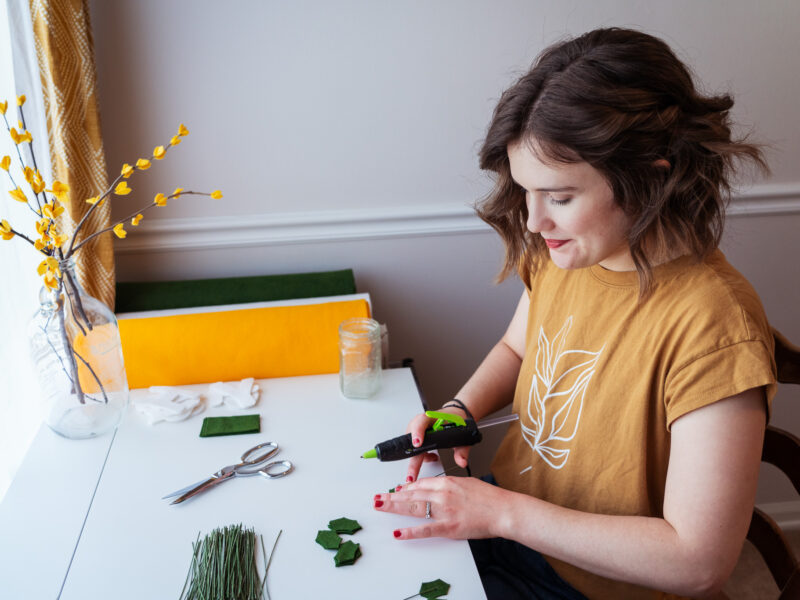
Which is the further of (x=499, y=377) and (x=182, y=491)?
(x=499, y=377)

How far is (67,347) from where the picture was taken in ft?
3.44

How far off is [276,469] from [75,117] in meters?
0.80

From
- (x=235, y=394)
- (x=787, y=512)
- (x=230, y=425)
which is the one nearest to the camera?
(x=230, y=425)

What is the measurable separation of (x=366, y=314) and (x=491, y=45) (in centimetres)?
69

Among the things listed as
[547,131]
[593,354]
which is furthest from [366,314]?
[547,131]

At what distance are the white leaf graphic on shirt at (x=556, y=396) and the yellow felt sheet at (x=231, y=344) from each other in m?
0.43

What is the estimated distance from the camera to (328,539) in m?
0.86

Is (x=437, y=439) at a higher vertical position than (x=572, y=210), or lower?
lower

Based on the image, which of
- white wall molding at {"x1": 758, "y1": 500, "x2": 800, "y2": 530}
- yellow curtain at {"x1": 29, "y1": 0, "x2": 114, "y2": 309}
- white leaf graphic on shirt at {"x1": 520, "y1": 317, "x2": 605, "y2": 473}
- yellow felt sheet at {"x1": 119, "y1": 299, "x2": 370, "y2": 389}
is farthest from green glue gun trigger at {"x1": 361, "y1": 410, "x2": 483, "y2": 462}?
white wall molding at {"x1": 758, "y1": 500, "x2": 800, "y2": 530}

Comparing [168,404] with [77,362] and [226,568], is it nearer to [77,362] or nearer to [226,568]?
[77,362]

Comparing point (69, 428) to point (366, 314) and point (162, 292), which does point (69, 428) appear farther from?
point (366, 314)

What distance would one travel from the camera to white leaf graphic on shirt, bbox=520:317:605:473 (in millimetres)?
→ 1000

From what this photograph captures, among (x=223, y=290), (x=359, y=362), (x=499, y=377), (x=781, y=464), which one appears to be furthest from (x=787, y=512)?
(x=223, y=290)

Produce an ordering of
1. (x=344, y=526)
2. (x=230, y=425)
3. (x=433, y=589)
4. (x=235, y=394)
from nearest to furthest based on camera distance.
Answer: (x=433, y=589) → (x=344, y=526) → (x=230, y=425) → (x=235, y=394)
